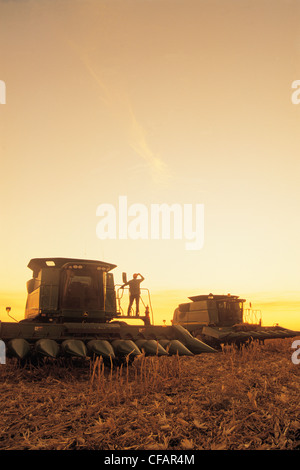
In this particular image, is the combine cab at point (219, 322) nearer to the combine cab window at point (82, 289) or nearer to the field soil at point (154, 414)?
the combine cab window at point (82, 289)

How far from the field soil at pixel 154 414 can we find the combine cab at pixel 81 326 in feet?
3.91

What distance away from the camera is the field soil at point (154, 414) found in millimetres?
4680

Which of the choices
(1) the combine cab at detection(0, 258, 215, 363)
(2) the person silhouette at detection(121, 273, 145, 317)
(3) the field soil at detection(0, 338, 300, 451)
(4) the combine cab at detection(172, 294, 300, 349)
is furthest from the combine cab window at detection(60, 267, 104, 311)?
(4) the combine cab at detection(172, 294, 300, 349)

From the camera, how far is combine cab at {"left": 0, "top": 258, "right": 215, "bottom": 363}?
981 centimetres

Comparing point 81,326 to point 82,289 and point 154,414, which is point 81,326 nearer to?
point 82,289

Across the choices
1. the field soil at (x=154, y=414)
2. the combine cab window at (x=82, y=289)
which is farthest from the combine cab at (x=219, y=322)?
the field soil at (x=154, y=414)

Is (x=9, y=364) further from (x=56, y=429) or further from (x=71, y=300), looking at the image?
(x=56, y=429)

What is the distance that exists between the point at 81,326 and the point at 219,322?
13.0 meters

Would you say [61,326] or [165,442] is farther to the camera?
[61,326]

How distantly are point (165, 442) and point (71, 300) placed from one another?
28.3 ft

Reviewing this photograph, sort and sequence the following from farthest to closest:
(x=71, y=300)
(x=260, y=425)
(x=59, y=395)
→ (x=71, y=300) → (x=59, y=395) → (x=260, y=425)

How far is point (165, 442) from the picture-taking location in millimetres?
4566

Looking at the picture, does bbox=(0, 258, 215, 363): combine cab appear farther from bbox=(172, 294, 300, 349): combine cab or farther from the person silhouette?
bbox=(172, 294, 300, 349): combine cab
